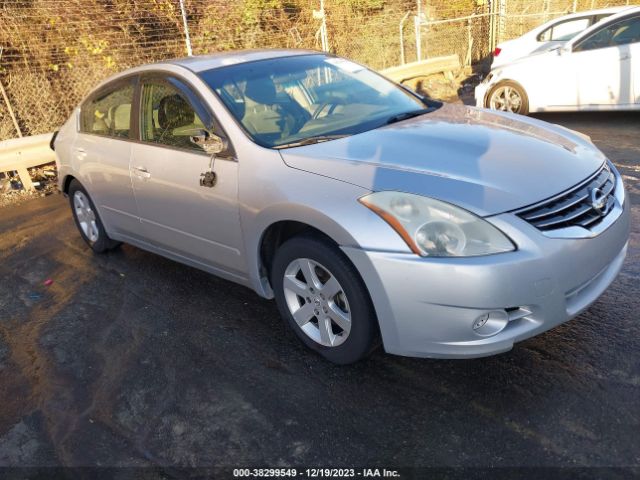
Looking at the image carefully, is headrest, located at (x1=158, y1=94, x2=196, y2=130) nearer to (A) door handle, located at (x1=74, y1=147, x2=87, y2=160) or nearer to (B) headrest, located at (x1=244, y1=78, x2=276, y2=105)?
(B) headrest, located at (x1=244, y1=78, x2=276, y2=105)

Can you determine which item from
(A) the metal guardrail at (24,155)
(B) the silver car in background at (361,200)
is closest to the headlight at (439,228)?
(B) the silver car in background at (361,200)

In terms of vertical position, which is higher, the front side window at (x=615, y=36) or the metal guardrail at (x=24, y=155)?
the front side window at (x=615, y=36)

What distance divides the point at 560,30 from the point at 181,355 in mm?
9961

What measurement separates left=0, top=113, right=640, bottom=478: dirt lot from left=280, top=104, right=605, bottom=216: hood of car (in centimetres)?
92

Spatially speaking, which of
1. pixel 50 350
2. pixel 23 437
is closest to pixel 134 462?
pixel 23 437

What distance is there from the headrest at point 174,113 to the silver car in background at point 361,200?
1 cm

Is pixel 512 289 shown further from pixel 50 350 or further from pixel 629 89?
pixel 629 89

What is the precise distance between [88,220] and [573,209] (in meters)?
4.17

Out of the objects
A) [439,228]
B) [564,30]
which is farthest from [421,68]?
[439,228]

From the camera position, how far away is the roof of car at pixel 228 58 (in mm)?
3928

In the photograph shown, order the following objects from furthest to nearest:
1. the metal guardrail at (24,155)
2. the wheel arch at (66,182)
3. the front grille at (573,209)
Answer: the metal guardrail at (24,155), the wheel arch at (66,182), the front grille at (573,209)

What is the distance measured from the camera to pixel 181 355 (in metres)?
3.45

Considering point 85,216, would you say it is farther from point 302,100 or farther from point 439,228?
point 439,228

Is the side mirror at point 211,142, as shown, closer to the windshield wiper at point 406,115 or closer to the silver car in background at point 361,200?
the silver car in background at point 361,200
